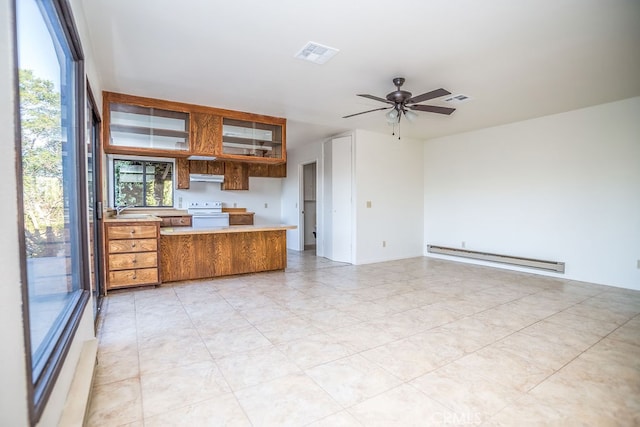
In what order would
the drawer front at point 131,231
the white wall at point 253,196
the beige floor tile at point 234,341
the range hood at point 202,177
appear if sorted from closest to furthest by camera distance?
the beige floor tile at point 234,341
the drawer front at point 131,231
the range hood at point 202,177
the white wall at point 253,196

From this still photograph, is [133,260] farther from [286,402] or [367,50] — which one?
[367,50]

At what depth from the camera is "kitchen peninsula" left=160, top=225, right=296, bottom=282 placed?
4.28m

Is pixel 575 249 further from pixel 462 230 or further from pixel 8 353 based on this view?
pixel 8 353

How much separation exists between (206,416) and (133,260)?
2928mm

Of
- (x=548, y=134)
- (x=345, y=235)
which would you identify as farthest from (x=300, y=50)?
(x=548, y=134)

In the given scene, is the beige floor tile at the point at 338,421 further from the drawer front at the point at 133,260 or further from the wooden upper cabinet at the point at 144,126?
the wooden upper cabinet at the point at 144,126

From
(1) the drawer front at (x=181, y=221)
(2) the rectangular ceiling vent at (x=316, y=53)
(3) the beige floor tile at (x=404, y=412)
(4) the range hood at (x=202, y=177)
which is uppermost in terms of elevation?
(2) the rectangular ceiling vent at (x=316, y=53)

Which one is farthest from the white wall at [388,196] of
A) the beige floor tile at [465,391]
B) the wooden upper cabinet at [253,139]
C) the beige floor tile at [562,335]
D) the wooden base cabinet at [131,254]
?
the beige floor tile at [465,391]

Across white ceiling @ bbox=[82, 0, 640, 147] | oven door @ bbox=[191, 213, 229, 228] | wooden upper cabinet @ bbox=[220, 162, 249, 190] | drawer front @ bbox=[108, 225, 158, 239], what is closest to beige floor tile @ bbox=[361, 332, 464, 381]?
white ceiling @ bbox=[82, 0, 640, 147]

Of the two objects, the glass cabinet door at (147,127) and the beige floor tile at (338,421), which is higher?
the glass cabinet door at (147,127)

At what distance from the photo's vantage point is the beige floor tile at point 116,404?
5.31 ft

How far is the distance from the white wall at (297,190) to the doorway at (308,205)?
0.60 ft

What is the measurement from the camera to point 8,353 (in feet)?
2.65

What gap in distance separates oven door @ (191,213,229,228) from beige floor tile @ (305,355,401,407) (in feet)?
15.8
